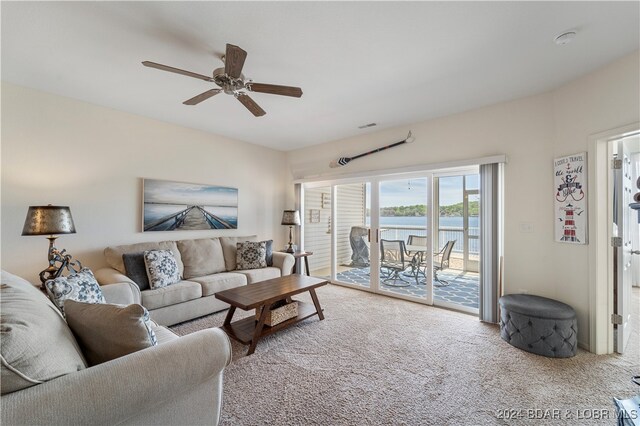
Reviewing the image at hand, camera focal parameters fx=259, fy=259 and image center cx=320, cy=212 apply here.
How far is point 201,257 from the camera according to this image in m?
3.69

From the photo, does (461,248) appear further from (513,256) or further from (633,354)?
(633,354)

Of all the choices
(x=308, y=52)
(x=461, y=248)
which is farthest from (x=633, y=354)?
(x=308, y=52)

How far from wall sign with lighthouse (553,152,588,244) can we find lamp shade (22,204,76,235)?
498cm

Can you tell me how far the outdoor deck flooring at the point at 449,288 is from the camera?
12.5 ft

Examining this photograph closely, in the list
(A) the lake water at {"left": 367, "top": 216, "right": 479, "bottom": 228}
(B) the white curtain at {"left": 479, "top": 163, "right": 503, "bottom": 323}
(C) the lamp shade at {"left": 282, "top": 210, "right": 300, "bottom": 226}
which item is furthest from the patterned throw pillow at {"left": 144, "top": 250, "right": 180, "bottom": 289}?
(B) the white curtain at {"left": 479, "top": 163, "right": 503, "bottom": 323}

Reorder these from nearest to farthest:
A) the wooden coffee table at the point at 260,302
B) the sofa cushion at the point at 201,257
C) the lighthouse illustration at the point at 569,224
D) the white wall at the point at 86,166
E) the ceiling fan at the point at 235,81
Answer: the ceiling fan at the point at 235,81, the wooden coffee table at the point at 260,302, the lighthouse illustration at the point at 569,224, the white wall at the point at 86,166, the sofa cushion at the point at 201,257

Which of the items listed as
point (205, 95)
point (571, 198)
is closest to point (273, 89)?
point (205, 95)

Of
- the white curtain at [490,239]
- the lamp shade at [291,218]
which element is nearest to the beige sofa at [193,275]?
the lamp shade at [291,218]

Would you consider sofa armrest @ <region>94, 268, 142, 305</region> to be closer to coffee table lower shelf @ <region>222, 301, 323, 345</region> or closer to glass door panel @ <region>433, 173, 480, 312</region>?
coffee table lower shelf @ <region>222, 301, 323, 345</region>

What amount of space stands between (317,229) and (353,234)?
34.5 inches

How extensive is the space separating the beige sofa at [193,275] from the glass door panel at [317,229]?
116 cm

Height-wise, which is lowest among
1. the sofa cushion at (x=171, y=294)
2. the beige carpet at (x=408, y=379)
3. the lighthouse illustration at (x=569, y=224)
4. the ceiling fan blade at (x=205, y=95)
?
the beige carpet at (x=408, y=379)

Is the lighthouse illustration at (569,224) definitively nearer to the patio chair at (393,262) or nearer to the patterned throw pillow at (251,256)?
the patio chair at (393,262)

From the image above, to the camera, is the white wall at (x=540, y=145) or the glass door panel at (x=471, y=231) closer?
the white wall at (x=540, y=145)
